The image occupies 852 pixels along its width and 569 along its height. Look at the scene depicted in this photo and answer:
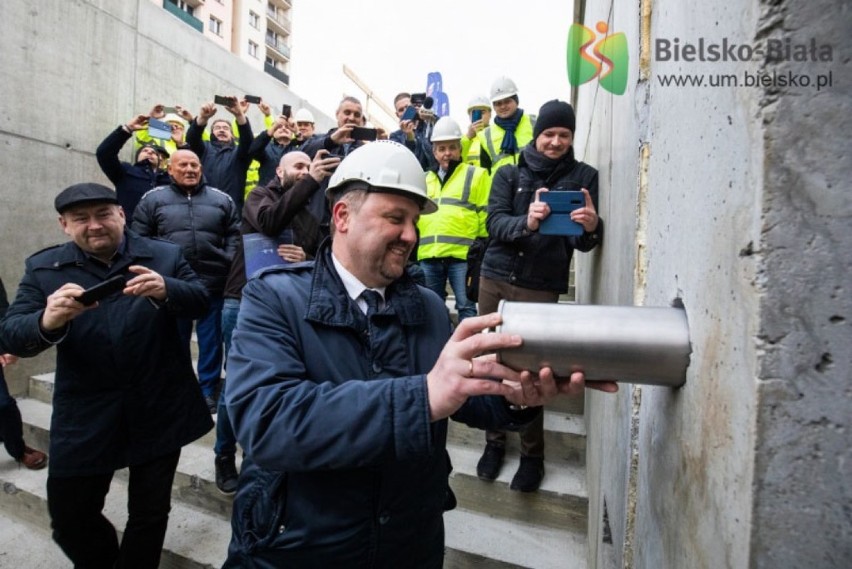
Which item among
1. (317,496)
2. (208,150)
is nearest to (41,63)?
(208,150)

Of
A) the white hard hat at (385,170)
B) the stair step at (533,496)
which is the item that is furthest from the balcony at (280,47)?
the white hard hat at (385,170)

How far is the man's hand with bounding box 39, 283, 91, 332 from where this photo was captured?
2232 mm

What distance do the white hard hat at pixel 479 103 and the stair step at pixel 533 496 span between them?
3892mm

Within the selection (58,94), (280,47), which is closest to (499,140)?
(58,94)

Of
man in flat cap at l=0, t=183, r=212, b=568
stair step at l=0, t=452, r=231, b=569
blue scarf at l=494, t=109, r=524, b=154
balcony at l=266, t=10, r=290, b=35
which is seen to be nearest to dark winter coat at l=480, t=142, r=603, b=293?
blue scarf at l=494, t=109, r=524, b=154

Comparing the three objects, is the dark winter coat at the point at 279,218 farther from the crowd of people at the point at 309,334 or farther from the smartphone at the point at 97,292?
the smartphone at the point at 97,292

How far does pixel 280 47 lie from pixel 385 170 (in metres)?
46.0

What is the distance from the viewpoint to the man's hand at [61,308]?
2232mm

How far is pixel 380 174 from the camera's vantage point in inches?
62.8

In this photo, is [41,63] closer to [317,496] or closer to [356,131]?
[356,131]

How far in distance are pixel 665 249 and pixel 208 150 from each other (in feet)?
18.1

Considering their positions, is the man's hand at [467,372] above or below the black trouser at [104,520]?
above

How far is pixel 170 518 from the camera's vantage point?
3439 millimetres

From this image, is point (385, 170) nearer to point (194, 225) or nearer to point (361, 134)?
point (361, 134)
